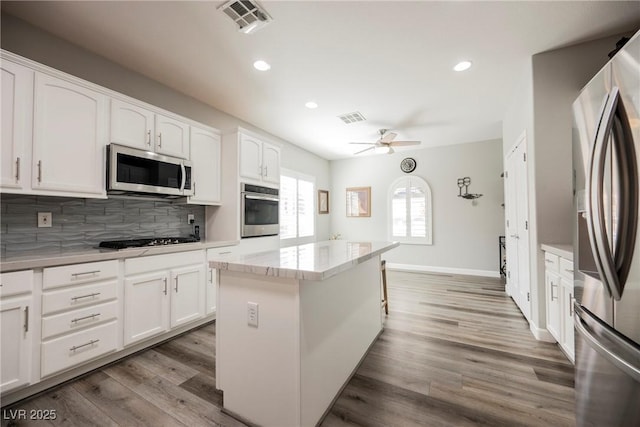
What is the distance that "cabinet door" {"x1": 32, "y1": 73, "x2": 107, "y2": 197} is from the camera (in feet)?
6.15

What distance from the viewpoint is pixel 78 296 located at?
1.89 m

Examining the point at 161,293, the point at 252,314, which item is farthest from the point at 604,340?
the point at 161,293

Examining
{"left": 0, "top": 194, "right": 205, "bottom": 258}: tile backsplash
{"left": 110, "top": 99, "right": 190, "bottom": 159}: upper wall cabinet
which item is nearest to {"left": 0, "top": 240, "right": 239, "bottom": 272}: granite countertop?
{"left": 0, "top": 194, "right": 205, "bottom": 258}: tile backsplash

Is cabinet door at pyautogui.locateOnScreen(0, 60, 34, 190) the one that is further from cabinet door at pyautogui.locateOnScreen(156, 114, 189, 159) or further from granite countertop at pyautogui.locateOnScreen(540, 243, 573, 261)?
granite countertop at pyautogui.locateOnScreen(540, 243, 573, 261)

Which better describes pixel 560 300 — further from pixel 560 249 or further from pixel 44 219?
pixel 44 219

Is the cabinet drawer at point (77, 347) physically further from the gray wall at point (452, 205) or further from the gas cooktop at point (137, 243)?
the gray wall at point (452, 205)

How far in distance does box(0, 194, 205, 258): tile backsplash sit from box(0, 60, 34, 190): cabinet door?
0.36m

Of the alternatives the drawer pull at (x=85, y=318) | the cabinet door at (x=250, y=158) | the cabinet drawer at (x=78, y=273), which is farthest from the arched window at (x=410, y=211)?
the drawer pull at (x=85, y=318)

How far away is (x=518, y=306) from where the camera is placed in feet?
10.9

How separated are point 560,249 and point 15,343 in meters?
3.88

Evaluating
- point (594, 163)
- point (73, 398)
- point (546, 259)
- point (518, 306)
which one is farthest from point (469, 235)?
point (73, 398)

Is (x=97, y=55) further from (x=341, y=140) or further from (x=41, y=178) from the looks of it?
(x=341, y=140)

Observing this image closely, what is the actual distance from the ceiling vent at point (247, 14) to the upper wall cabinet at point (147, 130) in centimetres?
126

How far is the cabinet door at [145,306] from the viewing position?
2172 millimetres
